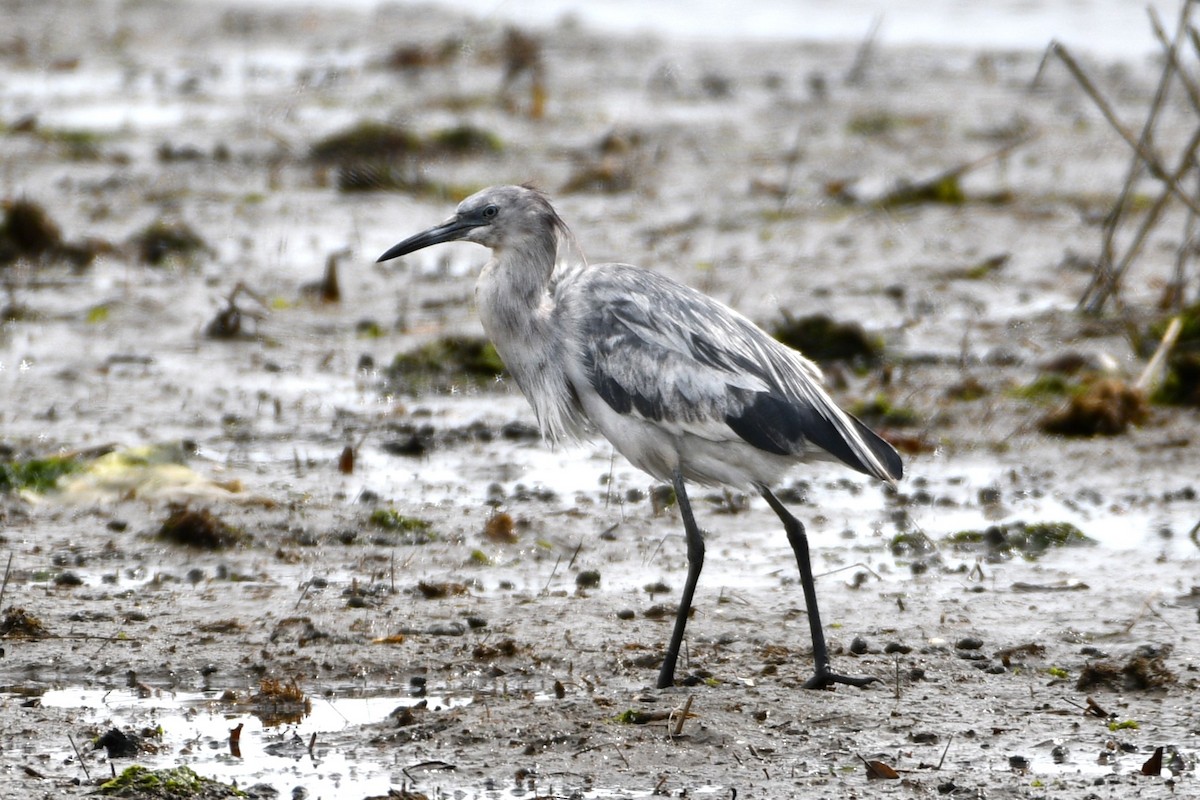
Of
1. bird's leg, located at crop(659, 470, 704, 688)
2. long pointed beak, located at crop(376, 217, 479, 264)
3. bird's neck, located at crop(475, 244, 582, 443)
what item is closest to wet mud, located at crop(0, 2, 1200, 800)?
bird's leg, located at crop(659, 470, 704, 688)

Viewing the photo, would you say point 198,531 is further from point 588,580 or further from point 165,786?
point 165,786

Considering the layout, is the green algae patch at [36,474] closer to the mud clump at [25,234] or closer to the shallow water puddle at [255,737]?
the shallow water puddle at [255,737]

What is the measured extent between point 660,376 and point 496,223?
884 millimetres

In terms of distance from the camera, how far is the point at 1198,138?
7.86 m

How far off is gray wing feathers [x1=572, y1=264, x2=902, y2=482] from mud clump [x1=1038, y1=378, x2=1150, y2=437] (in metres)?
2.66

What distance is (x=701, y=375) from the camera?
561cm

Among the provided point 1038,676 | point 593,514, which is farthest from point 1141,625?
point 593,514

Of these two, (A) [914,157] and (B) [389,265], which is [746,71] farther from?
(B) [389,265]

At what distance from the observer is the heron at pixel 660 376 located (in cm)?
554

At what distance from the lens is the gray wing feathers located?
5535 mm

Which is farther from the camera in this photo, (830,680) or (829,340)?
(829,340)

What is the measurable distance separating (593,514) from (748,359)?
166cm

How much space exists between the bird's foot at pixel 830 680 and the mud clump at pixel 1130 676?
0.66m

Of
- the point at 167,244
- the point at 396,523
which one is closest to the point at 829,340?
the point at 396,523
